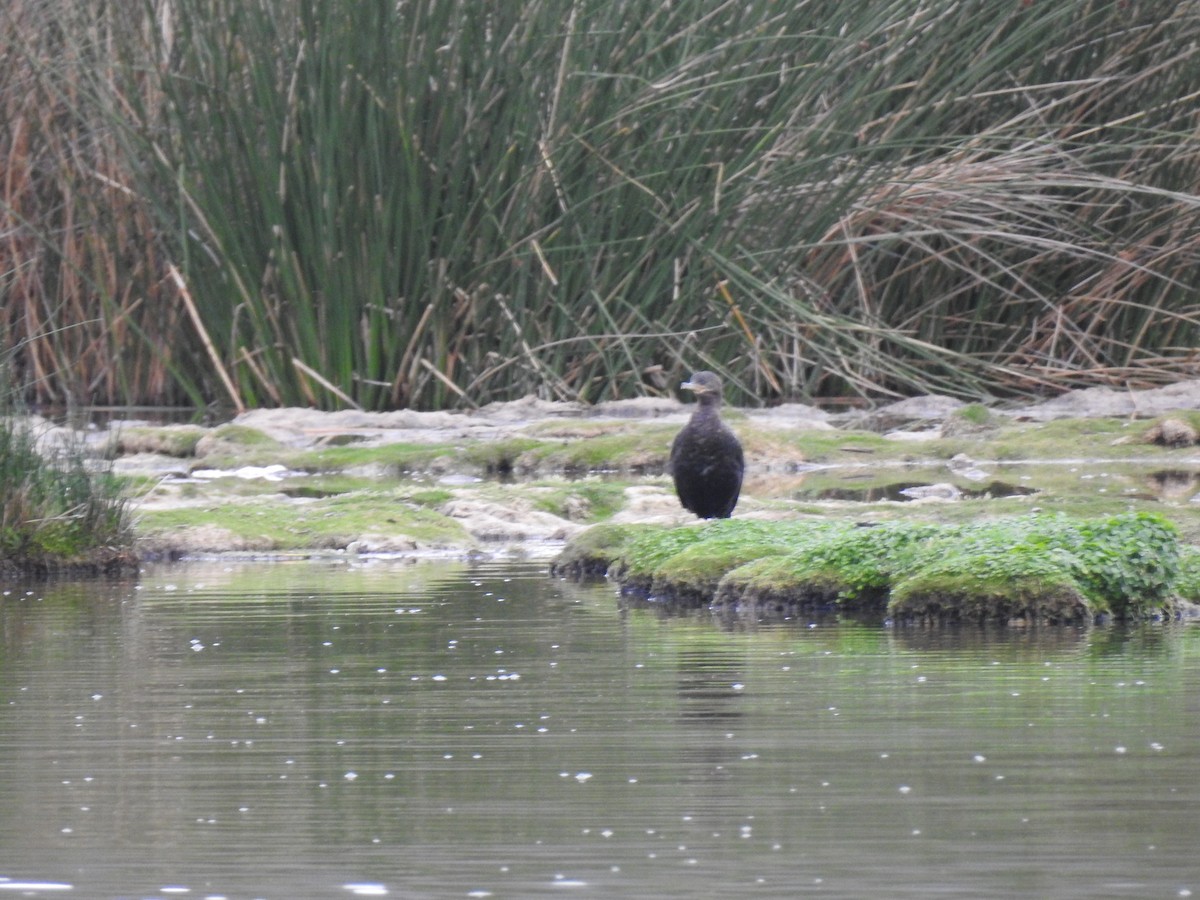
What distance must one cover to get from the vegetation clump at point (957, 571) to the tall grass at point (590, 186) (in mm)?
5941

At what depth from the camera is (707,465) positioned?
31.1 feet

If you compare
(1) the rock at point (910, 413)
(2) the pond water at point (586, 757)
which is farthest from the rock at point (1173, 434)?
(2) the pond water at point (586, 757)

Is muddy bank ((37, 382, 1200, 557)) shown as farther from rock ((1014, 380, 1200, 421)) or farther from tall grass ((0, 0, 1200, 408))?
tall grass ((0, 0, 1200, 408))

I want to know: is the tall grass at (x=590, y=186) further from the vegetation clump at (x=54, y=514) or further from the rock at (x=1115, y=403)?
the vegetation clump at (x=54, y=514)

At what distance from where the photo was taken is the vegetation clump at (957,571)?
7.21 metres

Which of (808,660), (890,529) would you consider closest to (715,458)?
(890,529)

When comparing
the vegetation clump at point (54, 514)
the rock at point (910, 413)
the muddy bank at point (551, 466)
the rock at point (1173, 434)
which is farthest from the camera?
the rock at point (910, 413)

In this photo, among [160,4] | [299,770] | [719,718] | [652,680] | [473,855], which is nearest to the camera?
[473,855]

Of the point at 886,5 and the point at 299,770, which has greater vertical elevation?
the point at 886,5

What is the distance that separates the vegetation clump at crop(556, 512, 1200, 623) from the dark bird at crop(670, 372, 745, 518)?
3.97 ft

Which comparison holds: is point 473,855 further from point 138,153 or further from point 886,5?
point 138,153

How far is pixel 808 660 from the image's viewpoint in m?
6.37

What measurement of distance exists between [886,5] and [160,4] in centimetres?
497

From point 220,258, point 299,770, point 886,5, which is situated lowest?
point 299,770
